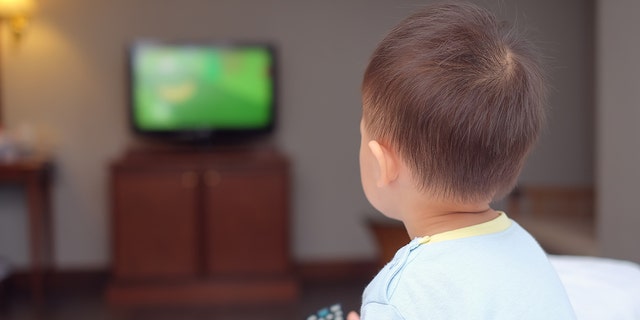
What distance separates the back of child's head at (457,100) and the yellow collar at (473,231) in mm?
36

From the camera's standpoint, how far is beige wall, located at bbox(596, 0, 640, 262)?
10.6 ft

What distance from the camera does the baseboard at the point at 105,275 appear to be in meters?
5.18

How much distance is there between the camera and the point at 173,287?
4.86 metres

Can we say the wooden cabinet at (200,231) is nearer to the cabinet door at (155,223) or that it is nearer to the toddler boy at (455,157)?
the cabinet door at (155,223)

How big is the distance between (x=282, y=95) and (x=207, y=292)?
135 centimetres

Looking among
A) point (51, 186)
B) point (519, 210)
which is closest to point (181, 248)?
point (51, 186)

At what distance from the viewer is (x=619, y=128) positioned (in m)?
3.37

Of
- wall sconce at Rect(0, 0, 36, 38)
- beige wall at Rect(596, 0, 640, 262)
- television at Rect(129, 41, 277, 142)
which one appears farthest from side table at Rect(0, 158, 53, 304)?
beige wall at Rect(596, 0, 640, 262)

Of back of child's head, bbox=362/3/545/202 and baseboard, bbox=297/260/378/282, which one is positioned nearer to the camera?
back of child's head, bbox=362/3/545/202

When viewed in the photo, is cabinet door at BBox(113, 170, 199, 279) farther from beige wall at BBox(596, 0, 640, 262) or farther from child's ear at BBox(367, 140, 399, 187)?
child's ear at BBox(367, 140, 399, 187)

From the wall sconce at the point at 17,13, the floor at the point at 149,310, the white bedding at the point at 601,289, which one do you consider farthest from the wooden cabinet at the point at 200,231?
the white bedding at the point at 601,289

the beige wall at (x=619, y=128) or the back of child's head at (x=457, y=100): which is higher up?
the back of child's head at (x=457, y=100)

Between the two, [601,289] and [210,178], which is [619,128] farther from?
[210,178]

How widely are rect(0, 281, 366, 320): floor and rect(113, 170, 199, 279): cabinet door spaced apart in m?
0.26
